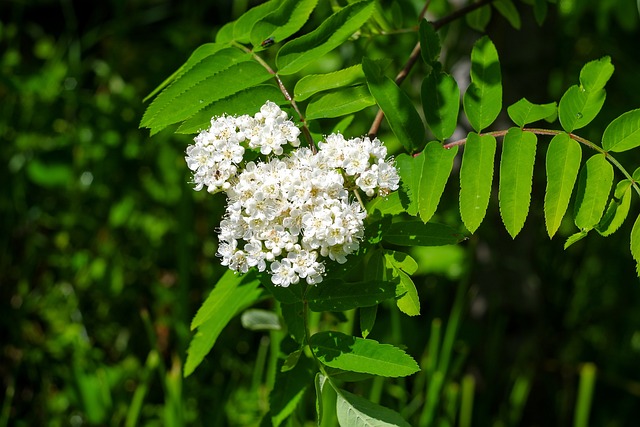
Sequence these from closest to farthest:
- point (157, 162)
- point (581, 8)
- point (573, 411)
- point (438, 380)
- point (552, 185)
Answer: point (552, 185) < point (438, 380) < point (581, 8) < point (573, 411) < point (157, 162)

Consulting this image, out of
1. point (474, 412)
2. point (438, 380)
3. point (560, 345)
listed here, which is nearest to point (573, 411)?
point (560, 345)

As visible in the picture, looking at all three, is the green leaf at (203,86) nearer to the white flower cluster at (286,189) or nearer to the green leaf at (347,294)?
the white flower cluster at (286,189)

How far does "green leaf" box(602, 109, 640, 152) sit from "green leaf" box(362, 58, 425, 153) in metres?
0.26

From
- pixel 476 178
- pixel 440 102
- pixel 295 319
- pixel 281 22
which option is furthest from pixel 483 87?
pixel 295 319

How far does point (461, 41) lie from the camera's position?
2174 mm

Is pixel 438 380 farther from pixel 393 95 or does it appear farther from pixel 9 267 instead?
pixel 9 267

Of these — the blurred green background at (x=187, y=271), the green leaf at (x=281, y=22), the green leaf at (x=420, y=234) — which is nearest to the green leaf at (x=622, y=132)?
the green leaf at (x=420, y=234)

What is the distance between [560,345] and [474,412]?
0.46 metres

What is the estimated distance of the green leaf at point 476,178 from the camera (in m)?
0.96

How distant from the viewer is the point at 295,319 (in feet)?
3.43

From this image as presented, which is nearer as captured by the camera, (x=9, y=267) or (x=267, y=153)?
(x=267, y=153)

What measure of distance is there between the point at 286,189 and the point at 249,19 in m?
0.38

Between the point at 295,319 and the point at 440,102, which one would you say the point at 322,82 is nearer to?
the point at 440,102

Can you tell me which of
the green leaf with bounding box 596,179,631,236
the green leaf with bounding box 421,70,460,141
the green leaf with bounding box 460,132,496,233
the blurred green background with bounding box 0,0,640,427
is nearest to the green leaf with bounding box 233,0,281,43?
the green leaf with bounding box 421,70,460,141
